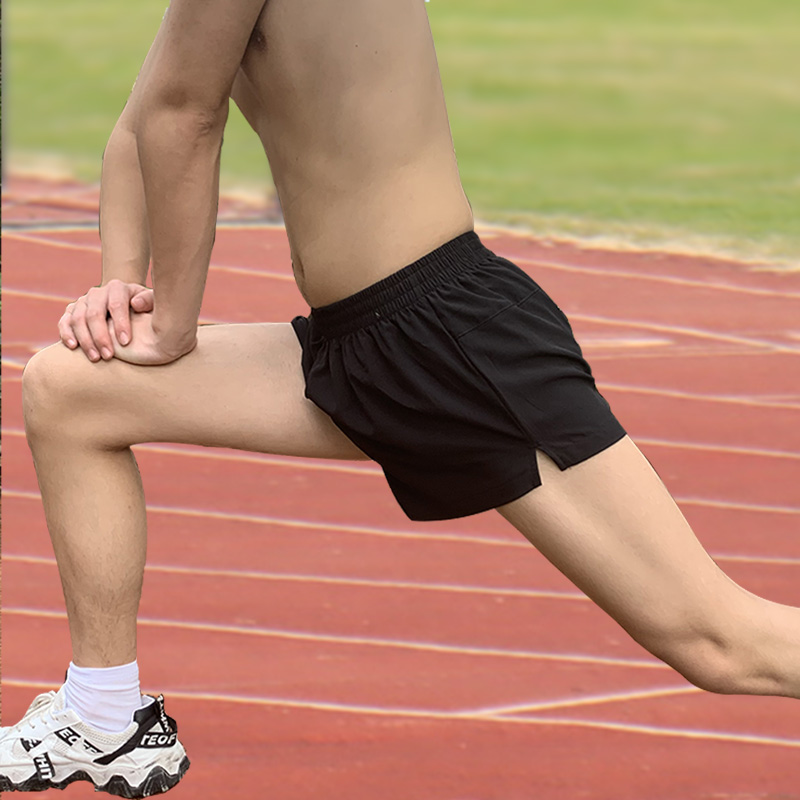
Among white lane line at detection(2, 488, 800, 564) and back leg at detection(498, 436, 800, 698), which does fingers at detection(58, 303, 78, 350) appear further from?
white lane line at detection(2, 488, 800, 564)

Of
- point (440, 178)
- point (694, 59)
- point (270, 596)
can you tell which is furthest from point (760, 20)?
point (440, 178)

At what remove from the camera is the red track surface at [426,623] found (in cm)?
235

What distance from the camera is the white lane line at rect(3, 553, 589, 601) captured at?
2900mm

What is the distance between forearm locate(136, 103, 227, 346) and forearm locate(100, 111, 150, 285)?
0.55 feet

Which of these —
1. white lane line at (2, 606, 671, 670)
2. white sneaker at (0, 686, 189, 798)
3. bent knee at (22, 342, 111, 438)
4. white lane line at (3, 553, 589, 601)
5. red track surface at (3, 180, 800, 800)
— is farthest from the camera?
white lane line at (3, 553, 589, 601)

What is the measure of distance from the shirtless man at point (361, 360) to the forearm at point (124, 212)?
52 millimetres

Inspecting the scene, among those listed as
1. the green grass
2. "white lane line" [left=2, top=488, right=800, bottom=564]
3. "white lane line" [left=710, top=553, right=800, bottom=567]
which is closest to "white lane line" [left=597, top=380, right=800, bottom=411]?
"white lane line" [left=2, top=488, right=800, bottom=564]

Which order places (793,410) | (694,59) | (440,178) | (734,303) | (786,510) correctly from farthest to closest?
(694,59)
(734,303)
(793,410)
(786,510)
(440,178)

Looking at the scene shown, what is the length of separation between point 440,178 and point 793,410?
229 centimetres

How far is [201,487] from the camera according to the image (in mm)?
3381

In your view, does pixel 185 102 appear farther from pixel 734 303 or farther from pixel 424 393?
pixel 734 303

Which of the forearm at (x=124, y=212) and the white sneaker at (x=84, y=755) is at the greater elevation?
the forearm at (x=124, y=212)

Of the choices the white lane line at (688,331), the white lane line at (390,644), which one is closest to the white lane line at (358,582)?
the white lane line at (390,644)

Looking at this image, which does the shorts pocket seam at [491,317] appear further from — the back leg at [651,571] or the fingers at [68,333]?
the fingers at [68,333]
